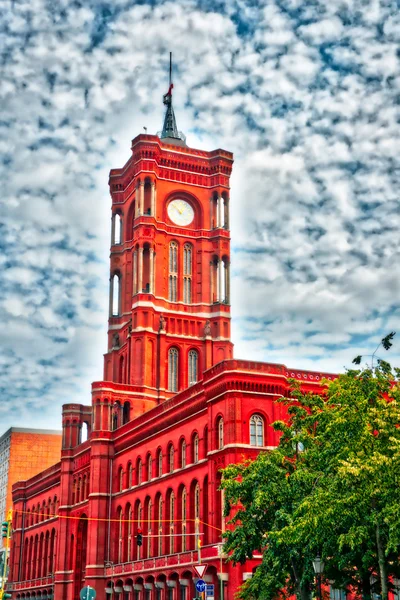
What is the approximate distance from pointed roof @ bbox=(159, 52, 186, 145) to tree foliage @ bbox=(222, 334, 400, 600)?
206 ft

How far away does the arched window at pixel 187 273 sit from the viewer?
93.6 metres

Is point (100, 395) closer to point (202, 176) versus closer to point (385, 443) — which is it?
point (202, 176)

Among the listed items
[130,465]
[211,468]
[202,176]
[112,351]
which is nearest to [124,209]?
[202,176]

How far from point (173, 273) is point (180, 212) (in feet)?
23.7

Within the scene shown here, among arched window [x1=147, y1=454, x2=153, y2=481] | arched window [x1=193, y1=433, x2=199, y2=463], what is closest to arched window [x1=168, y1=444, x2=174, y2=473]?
arched window [x1=147, y1=454, x2=153, y2=481]

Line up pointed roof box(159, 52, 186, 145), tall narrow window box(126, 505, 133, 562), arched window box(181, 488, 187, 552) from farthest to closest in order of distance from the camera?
pointed roof box(159, 52, 186, 145)
tall narrow window box(126, 505, 133, 562)
arched window box(181, 488, 187, 552)

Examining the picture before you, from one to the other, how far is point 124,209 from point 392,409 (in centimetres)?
6647

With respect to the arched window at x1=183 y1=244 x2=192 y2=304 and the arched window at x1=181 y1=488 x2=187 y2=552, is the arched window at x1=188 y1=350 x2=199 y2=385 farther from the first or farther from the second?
the arched window at x1=181 y1=488 x2=187 y2=552

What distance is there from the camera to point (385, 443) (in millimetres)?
36281

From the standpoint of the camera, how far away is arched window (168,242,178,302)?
92875mm

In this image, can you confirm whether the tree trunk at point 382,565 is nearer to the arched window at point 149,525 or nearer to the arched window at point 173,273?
the arched window at point 149,525

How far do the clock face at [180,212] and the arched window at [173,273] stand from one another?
2.87 meters

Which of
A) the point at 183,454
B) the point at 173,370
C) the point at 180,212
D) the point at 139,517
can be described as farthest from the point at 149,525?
the point at 180,212

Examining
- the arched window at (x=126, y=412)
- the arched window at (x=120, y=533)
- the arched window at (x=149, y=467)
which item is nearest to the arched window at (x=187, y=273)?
the arched window at (x=126, y=412)
